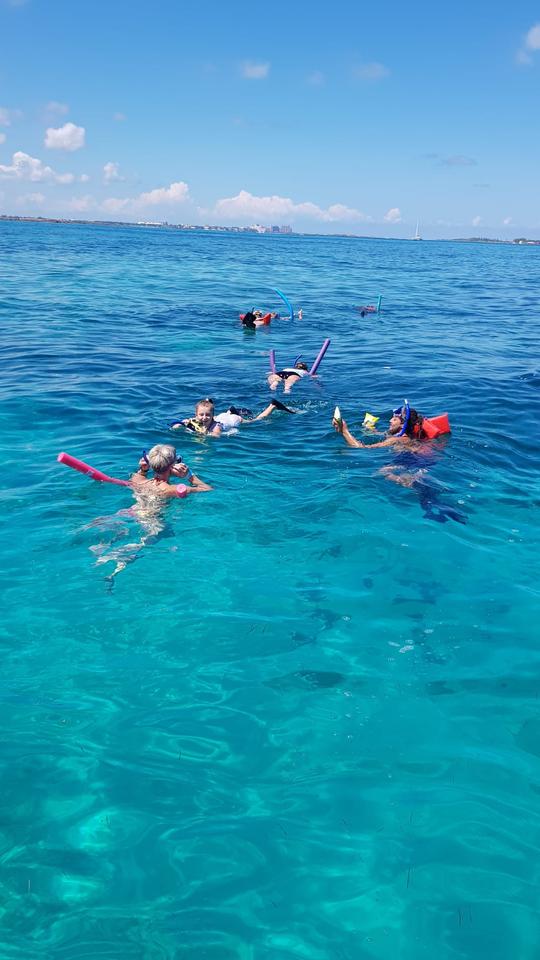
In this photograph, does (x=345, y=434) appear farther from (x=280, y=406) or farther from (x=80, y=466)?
(x=80, y=466)

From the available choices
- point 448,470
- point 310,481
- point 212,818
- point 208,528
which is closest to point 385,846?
point 212,818

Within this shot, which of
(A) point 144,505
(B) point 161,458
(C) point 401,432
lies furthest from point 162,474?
(C) point 401,432

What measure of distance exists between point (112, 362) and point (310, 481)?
9.79 m

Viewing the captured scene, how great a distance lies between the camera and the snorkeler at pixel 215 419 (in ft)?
38.9

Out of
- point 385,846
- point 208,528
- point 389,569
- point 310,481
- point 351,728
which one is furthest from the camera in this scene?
point 310,481

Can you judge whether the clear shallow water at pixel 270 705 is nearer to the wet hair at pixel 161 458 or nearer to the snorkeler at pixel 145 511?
the snorkeler at pixel 145 511

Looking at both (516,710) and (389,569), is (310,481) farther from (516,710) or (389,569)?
(516,710)

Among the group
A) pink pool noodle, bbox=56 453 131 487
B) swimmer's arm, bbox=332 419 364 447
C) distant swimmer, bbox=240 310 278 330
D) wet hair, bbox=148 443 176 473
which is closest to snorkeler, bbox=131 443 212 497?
wet hair, bbox=148 443 176 473

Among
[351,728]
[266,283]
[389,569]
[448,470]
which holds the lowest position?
[351,728]

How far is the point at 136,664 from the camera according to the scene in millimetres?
6293

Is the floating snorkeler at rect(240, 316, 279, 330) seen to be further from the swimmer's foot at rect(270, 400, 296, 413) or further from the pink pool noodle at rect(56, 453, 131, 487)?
the pink pool noodle at rect(56, 453, 131, 487)

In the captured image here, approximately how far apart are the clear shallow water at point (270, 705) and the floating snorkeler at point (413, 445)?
0.23m

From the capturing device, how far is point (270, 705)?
586 cm

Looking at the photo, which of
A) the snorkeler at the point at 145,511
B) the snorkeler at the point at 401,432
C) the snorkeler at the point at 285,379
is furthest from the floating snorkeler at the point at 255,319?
the snorkeler at the point at 145,511
